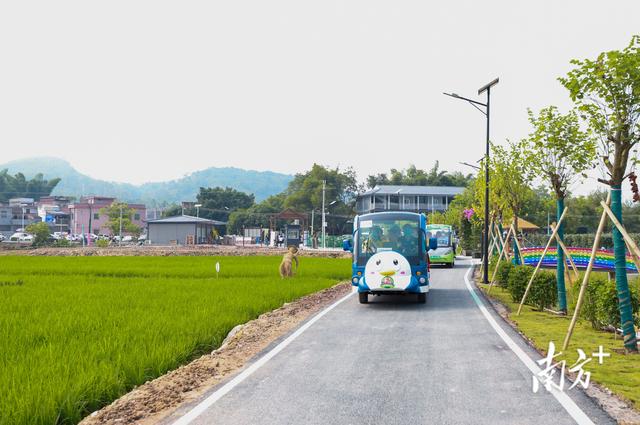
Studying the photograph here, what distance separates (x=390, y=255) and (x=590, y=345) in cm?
653

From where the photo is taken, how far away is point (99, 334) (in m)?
9.87

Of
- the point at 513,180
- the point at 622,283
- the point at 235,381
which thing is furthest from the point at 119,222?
the point at 622,283

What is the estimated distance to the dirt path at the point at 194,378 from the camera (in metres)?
6.03

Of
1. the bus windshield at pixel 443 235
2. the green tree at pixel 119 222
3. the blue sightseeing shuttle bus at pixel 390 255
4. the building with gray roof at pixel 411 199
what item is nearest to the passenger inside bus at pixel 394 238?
the blue sightseeing shuttle bus at pixel 390 255

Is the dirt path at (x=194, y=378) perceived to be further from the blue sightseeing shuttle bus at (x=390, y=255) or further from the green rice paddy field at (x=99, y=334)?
the blue sightseeing shuttle bus at (x=390, y=255)

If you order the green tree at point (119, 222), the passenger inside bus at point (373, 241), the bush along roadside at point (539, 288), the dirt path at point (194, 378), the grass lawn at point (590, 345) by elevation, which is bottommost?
the dirt path at point (194, 378)

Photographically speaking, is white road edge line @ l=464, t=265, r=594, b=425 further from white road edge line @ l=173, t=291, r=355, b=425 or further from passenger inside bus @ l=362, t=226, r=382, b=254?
white road edge line @ l=173, t=291, r=355, b=425

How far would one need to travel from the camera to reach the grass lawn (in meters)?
7.25

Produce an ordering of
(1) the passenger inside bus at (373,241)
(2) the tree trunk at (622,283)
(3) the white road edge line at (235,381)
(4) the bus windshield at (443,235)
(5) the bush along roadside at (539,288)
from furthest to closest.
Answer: (4) the bus windshield at (443,235)
(1) the passenger inside bus at (373,241)
(5) the bush along roadside at (539,288)
(2) the tree trunk at (622,283)
(3) the white road edge line at (235,381)

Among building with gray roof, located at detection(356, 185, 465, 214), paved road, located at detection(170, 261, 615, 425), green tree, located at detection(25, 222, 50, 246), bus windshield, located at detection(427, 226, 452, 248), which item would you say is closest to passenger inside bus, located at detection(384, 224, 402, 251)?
paved road, located at detection(170, 261, 615, 425)

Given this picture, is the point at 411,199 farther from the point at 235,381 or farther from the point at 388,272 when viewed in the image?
the point at 235,381

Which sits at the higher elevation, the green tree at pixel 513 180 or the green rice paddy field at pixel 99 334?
the green tree at pixel 513 180

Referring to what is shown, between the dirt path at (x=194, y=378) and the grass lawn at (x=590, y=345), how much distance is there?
4711 millimetres

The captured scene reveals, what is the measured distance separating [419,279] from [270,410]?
10.3 metres
